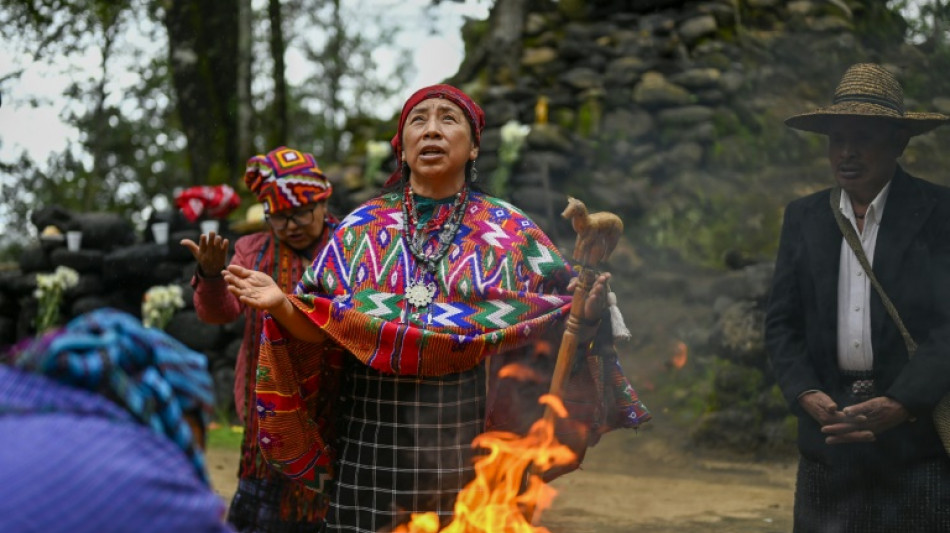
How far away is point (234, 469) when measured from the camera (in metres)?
9.69

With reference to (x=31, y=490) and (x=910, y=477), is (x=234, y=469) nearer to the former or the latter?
(x=910, y=477)

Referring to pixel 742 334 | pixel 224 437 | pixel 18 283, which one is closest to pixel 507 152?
pixel 742 334

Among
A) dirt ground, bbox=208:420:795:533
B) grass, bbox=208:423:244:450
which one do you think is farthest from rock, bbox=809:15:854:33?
grass, bbox=208:423:244:450

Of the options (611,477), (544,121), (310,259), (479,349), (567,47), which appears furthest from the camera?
(567,47)

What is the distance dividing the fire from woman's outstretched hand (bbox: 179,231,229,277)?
1562 mm

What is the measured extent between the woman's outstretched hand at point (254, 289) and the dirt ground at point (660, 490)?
13.6 ft

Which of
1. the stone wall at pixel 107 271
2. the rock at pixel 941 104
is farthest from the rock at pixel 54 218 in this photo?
the rock at pixel 941 104

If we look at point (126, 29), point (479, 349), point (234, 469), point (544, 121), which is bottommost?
point (234, 469)

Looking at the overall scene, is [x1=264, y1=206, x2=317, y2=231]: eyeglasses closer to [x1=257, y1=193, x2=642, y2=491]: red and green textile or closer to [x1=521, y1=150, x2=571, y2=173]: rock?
[x1=257, y1=193, x2=642, y2=491]: red and green textile

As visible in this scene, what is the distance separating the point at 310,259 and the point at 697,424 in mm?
5540

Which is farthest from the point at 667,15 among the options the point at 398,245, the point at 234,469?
the point at 398,245

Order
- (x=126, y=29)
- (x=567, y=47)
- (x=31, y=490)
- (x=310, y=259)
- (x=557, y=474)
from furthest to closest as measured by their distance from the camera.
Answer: (x=126, y=29)
(x=567, y=47)
(x=310, y=259)
(x=557, y=474)
(x=31, y=490)

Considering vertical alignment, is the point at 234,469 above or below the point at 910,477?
below

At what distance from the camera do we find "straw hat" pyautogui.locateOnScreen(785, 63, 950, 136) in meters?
4.31
